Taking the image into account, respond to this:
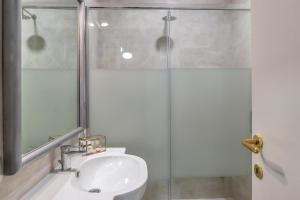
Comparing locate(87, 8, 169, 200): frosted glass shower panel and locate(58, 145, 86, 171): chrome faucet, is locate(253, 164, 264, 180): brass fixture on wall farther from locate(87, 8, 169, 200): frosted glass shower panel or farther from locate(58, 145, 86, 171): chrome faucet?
locate(87, 8, 169, 200): frosted glass shower panel

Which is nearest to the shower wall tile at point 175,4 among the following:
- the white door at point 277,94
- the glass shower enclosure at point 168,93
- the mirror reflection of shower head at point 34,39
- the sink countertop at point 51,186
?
Result: the glass shower enclosure at point 168,93

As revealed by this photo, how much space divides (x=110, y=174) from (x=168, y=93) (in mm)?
821

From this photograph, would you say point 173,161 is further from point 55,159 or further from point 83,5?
point 83,5

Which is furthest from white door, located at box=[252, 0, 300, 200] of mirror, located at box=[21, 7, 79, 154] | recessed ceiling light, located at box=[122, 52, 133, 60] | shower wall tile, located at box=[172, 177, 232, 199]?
shower wall tile, located at box=[172, 177, 232, 199]

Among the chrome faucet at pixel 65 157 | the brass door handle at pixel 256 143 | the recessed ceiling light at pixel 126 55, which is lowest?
the chrome faucet at pixel 65 157

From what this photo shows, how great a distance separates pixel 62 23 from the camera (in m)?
1.27

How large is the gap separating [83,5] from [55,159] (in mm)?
1244

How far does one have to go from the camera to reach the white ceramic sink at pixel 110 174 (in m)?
1.09

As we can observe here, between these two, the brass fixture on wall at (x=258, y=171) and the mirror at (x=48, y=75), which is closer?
the brass fixture on wall at (x=258, y=171)

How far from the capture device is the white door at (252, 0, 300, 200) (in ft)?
1.76

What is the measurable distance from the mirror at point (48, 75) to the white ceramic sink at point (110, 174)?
28cm

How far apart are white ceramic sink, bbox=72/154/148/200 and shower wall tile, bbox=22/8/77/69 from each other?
0.63 meters

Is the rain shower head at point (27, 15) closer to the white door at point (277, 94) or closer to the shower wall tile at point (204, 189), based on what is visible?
the white door at point (277, 94)

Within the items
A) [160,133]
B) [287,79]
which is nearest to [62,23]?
[160,133]
